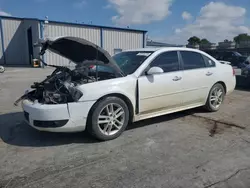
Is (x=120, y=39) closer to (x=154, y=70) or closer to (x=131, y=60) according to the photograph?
(x=131, y=60)

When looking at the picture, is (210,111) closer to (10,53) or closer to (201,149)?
(201,149)

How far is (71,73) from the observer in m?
4.00

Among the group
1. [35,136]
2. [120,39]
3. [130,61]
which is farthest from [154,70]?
[120,39]

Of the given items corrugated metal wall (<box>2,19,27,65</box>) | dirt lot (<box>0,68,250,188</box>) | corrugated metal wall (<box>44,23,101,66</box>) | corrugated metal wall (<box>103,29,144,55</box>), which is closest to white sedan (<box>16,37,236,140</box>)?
dirt lot (<box>0,68,250,188</box>)

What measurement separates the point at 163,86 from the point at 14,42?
978 inches

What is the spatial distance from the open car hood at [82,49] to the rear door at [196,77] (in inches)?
61.7

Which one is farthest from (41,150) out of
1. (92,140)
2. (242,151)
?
(242,151)

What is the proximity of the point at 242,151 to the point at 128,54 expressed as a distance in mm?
2805

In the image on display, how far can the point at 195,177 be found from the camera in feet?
8.60

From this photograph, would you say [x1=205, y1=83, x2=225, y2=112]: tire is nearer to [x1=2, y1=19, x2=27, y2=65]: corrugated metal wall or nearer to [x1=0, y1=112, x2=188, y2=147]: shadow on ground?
[x1=0, y1=112, x2=188, y2=147]: shadow on ground

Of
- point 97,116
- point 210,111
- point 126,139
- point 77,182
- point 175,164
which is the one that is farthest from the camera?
point 210,111

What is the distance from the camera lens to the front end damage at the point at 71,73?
358cm

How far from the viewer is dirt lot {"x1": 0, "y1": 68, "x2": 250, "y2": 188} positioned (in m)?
2.57

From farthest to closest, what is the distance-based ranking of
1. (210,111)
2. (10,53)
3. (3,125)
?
(10,53) → (210,111) → (3,125)
